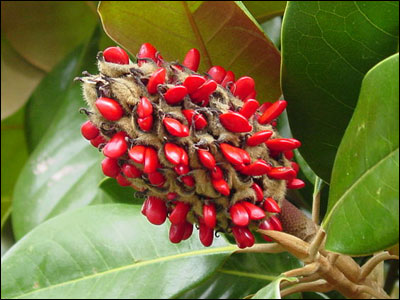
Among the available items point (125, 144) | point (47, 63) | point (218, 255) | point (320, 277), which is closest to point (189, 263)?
point (218, 255)

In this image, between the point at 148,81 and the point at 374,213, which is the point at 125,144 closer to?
the point at 148,81

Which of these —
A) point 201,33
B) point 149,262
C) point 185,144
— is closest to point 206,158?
point 185,144

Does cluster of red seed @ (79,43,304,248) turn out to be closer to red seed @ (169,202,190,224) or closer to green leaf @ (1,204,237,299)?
red seed @ (169,202,190,224)

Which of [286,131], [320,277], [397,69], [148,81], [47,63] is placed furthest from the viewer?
[47,63]

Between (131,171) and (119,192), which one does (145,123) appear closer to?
(131,171)

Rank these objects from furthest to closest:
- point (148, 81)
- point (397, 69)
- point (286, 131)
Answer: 1. point (286, 131)
2. point (148, 81)
3. point (397, 69)

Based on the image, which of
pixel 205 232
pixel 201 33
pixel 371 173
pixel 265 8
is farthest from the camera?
pixel 265 8

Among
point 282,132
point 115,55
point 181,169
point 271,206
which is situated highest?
point 115,55

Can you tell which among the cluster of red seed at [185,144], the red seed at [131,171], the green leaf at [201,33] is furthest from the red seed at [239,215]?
the green leaf at [201,33]

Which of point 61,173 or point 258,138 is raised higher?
point 258,138
